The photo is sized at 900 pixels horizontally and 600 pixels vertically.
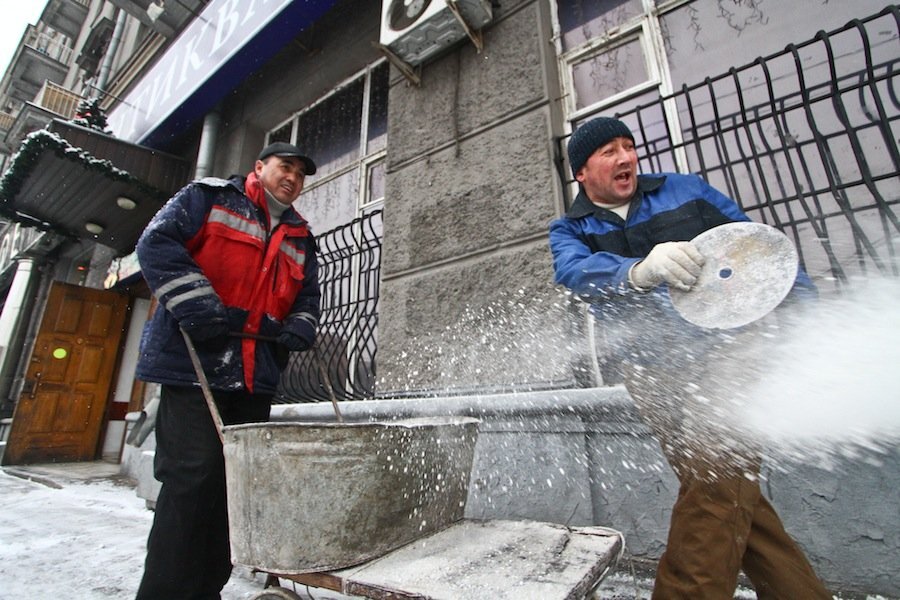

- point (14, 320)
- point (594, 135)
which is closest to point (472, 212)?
point (594, 135)

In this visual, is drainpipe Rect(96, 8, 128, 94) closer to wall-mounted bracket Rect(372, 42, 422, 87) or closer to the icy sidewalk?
the icy sidewalk

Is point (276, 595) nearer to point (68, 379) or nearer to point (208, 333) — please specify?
point (208, 333)

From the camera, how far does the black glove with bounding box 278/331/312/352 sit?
6.86ft

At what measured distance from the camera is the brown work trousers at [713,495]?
133cm

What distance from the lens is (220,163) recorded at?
6.94m

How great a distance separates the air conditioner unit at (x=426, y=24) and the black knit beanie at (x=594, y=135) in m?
2.36

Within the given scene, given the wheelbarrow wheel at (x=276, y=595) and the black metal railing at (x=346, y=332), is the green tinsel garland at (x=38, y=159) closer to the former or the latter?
the black metal railing at (x=346, y=332)

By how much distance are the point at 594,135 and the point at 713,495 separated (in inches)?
57.0

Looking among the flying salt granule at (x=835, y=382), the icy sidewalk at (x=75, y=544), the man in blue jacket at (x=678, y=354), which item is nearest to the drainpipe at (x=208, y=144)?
the icy sidewalk at (x=75, y=544)

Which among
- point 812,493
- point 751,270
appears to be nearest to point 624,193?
point 751,270

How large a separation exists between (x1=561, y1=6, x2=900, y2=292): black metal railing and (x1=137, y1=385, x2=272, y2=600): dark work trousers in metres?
2.90

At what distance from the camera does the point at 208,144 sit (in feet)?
22.2

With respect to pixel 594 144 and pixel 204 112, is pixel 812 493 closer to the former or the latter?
pixel 594 144

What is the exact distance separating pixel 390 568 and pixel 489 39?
3961mm
